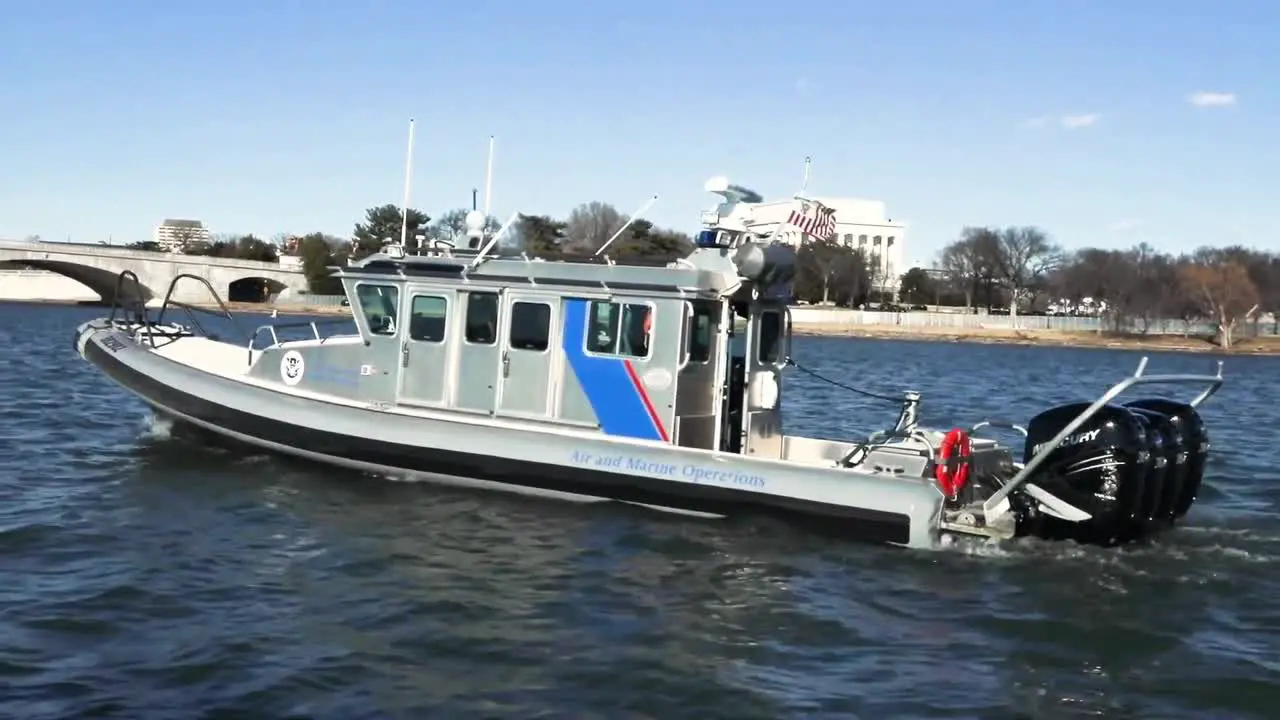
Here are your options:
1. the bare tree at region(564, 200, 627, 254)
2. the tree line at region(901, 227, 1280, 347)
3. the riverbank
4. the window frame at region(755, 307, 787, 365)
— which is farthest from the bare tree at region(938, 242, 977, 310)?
Result: the window frame at region(755, 307, 787, 365)

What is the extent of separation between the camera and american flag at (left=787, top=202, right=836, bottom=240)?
12.3m

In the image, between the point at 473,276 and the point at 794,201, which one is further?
the point at 473,276

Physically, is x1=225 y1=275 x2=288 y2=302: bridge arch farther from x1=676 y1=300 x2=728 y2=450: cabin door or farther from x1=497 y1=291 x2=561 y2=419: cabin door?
x1=676 y1=300 x2=728 y2=450: cabin door

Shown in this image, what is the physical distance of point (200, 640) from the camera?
8633 millimetres

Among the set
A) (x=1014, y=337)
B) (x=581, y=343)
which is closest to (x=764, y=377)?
(x=581, y=343)

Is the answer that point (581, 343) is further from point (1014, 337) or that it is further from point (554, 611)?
point (1014, 337)

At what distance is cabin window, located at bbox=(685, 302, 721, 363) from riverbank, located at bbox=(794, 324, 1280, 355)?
69396 mm

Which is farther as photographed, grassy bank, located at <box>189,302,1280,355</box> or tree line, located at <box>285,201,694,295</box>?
grassy bank, located at <box>189,302,1280,355</box>

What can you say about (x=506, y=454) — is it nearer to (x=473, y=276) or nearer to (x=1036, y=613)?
(x=473, y=276)

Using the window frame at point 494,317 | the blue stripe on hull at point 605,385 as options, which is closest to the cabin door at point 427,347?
the window frame at point 494,317

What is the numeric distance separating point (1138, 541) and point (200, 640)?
7.97m

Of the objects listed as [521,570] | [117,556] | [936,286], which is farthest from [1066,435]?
[936,286]

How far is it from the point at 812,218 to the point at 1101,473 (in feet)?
11.5

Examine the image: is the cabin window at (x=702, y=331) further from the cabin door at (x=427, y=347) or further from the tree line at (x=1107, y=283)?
the tree line at (x=1107, y=283)
